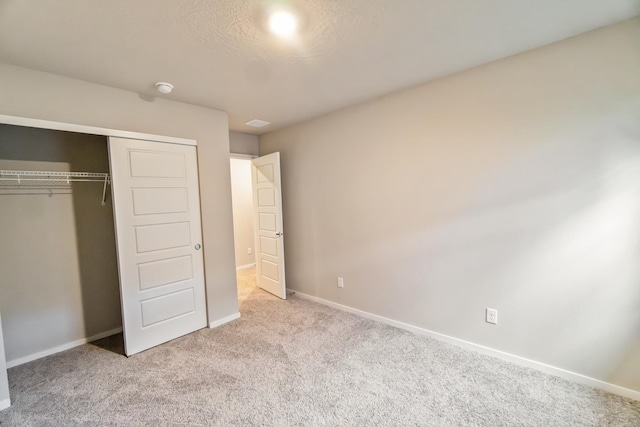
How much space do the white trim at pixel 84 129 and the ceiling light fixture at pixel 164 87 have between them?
0.43m

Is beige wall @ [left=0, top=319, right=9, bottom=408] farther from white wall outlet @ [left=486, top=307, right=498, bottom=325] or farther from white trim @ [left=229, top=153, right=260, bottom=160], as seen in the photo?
white wall outlet @ [left=486, top=307, right=498, bottom=325]

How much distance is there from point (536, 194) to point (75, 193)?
13.7 feet

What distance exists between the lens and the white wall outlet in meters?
2.27

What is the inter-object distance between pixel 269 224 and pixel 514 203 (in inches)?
115

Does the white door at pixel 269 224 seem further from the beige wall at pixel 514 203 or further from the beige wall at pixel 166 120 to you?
the beige wall at pixel 514 203

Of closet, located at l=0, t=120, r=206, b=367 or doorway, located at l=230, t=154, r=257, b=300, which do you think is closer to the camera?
closet, located at l=0, t=120, r=206, b=367

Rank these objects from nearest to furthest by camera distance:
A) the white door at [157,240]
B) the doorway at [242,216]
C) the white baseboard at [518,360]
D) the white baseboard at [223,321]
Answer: the white baseboard at [518,360] → the white door at [157,240] → the white baseboard at [223,321] → the doorway at [242,216]

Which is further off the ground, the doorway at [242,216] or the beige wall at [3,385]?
the doorway at [242,216]

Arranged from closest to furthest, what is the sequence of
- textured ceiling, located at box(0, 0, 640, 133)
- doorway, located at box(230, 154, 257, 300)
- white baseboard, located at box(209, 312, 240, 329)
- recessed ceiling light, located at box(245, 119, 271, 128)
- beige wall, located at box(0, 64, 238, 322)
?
textured ceiling, located at box(0, 0, 640, 133)
beige wall, located at box(0, 64, 238, 322)
white baseboard, located at box(209, 312, 240, 329)
recessed ceiling light, located at box(245, 119, 271, 128)
doorway, located at box(230, 154, 257, 300)

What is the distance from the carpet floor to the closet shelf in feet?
5.29

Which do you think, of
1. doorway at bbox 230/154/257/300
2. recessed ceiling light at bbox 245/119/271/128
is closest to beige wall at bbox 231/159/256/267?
doorway at bbox 230/154/257/300

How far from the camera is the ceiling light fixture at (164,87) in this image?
2.31 metres

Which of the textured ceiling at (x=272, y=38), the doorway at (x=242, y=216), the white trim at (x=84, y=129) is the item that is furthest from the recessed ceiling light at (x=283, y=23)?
the doorway at (x=242, y=216)

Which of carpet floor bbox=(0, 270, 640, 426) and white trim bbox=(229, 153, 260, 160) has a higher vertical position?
white trim bbox=(229, 153, 260, 160)
